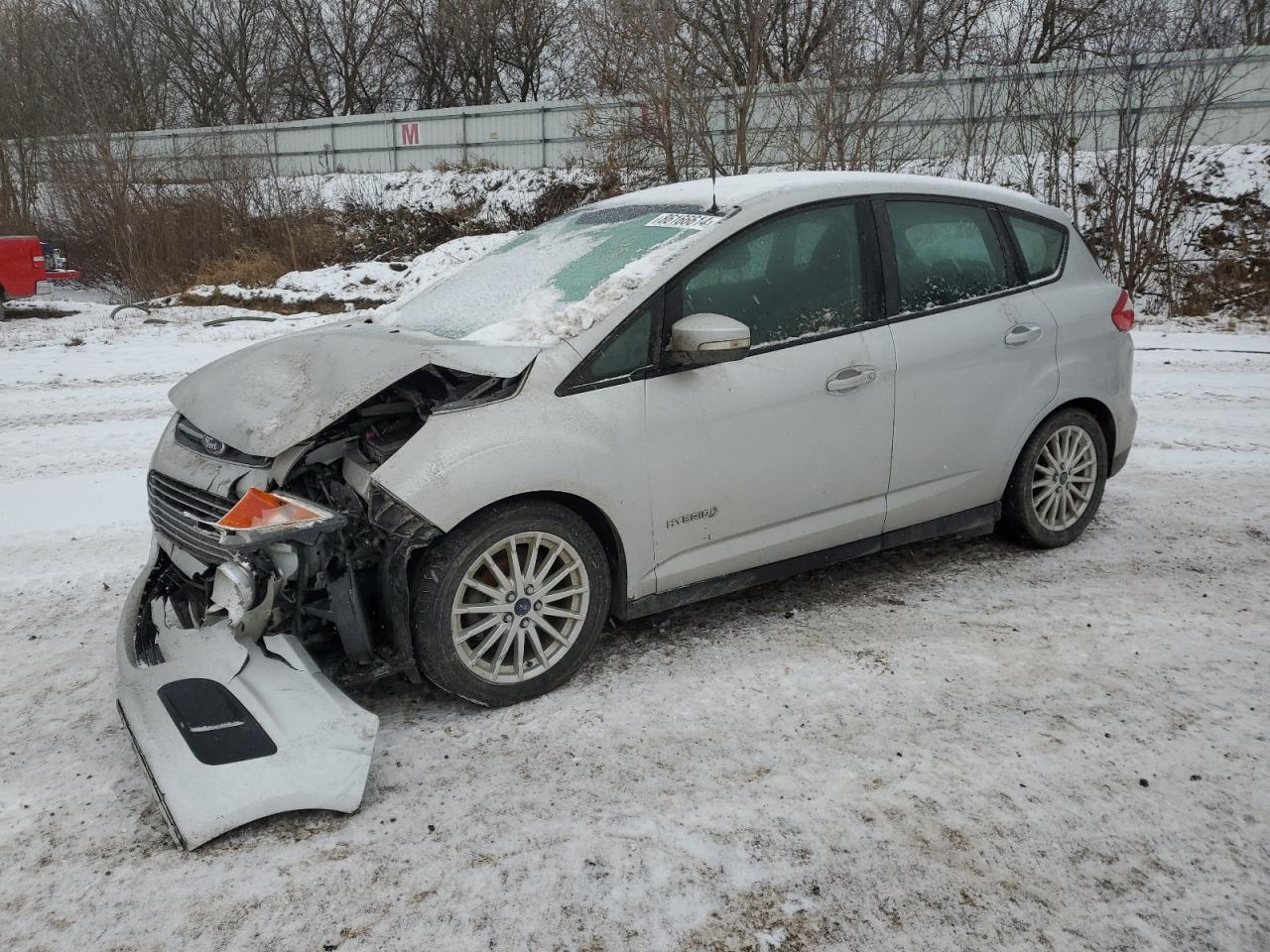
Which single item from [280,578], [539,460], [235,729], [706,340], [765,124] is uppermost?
[765,124]

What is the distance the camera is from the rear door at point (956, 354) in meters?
4.18

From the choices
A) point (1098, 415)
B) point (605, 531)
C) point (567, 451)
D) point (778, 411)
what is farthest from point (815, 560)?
point (1098, 415)

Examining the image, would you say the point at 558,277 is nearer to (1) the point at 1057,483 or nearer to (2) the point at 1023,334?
(2) the point at 1023,334

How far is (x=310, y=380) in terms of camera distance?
3494 millimetres

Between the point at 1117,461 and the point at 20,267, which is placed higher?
the point at 20,267

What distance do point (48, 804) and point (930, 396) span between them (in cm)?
354

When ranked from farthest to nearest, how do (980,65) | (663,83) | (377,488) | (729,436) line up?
(980,65), (663,83), (729,436), (377,488)

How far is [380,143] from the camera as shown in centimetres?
2864

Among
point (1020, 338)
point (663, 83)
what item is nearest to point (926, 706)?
point (1020, 338)

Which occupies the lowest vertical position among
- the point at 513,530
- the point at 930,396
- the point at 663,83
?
the point at 513,530

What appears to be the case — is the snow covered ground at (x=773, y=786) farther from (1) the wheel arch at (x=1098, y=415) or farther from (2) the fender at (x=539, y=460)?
(2) the fender at (x=539, y=460)

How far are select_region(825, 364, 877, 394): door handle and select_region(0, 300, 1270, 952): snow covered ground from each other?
1.00 meters

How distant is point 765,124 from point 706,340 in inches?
596

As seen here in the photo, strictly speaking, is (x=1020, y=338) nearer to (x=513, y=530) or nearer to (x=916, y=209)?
(x=916, y=209)
